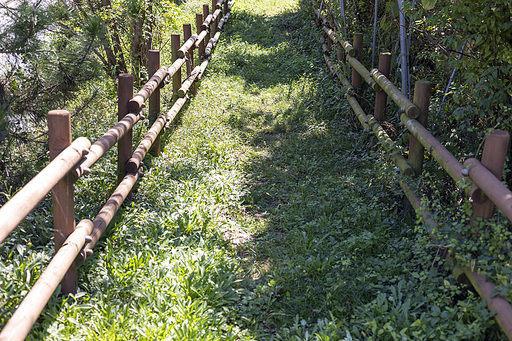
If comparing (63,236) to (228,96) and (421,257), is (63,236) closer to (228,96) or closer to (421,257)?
(421,257)

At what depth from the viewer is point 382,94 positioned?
4.73 meters

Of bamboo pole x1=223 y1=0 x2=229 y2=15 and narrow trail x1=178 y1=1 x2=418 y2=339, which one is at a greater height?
bamboo pole x1=223 y1=0 x2=229 y2=15

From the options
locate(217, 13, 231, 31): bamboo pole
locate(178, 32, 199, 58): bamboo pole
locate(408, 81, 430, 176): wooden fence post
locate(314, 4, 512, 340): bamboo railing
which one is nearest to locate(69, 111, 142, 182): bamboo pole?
locate(178, 32, 199, 58): bamboo pole

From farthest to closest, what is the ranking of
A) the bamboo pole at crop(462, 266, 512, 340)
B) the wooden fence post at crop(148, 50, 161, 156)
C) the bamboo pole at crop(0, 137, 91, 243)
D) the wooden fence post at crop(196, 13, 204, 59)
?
1. the wooden fence post at crop(196, 13, 204, 59)
2. the wooden fence post at crop(148, 50, 161, 156)
3. the bamboo pole at crop(462, 266, 512, 340)
4. the bamboo pole at crop(0, 137, 91, 243)

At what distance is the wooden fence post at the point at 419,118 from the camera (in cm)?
344

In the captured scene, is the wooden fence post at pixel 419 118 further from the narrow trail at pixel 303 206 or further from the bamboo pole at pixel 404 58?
the bamboo pole at pixel 404 58

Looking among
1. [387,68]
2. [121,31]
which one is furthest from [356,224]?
[121,31]

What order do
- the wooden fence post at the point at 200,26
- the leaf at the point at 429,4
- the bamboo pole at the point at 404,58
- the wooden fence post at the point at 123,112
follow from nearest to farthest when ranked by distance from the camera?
the leaf at the point at 429,4, the wooden fence post at the point at 123,112, the bamboo pole at the point at 404,58, the wooden fence post at the point at 200,26

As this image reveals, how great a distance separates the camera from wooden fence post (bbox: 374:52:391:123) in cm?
466

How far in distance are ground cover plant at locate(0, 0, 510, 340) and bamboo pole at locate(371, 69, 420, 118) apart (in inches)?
23.2

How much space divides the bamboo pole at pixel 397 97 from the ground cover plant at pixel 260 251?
0.59m

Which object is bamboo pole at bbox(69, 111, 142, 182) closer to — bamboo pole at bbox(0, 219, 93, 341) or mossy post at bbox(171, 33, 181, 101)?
bamboo pole at bbox(0, 219, 93, 341)

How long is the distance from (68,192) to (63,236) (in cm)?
29

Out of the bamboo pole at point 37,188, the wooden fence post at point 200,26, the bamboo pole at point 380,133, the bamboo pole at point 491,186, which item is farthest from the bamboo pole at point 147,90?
the wooden fence post at point 200,26
